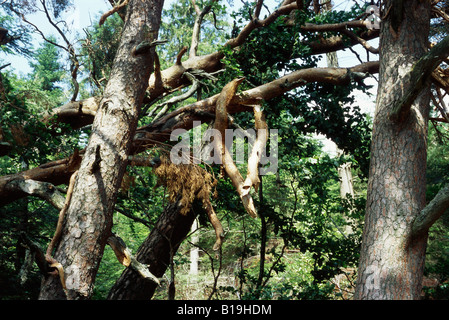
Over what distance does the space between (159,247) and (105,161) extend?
8.08 ft

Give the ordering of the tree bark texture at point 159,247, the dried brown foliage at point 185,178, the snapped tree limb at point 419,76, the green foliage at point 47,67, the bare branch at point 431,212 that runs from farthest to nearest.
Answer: the green foliage at point 47,67 < the tree bark texture at point 159,247 < the dried brown foliage at point 185,178 < the snapped tree limb at point 419,76 < the bare branch at point 431,212

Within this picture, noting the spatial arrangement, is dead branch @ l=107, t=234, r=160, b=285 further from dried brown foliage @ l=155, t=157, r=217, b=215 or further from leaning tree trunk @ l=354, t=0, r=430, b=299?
leaning tree trunk @ l=354, t=0, r=430, b=299

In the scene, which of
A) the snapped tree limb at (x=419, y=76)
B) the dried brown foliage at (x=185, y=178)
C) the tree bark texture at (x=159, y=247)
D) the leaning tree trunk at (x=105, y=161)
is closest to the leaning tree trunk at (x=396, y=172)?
the snapped tree limb at (x=419, y=76)

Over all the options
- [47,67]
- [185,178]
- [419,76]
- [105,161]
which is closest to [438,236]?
[419,76]

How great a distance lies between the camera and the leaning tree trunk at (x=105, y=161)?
314 cm

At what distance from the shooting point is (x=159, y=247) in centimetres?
561

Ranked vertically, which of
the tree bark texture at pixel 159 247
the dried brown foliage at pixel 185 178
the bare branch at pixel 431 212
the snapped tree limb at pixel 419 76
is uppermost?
the snapped tree limb at pixel 419 76

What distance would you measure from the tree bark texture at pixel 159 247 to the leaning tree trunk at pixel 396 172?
9.74ft

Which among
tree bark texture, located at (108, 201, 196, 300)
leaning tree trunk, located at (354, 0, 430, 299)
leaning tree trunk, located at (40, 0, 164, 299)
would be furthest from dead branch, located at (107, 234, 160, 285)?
leaning tree trunk, located at (354, 0, 430, 299)

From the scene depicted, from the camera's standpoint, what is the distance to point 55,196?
3.67 meters

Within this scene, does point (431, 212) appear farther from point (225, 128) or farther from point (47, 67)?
point (47, 67)

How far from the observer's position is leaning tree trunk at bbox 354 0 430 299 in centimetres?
337

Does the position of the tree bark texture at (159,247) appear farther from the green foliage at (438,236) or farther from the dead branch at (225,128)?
the green foliage at (438,236)
